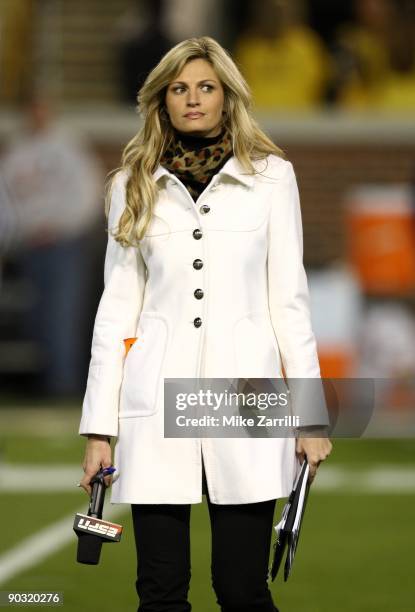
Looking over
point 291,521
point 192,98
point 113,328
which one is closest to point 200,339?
point 113,328

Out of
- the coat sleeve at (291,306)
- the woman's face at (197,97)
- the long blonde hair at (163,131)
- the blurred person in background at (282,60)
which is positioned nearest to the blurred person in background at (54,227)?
the blurred person in background at (282,60)

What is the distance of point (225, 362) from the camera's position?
16.1 feet

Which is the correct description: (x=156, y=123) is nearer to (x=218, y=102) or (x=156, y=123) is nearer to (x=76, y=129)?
(x=218, y=102)

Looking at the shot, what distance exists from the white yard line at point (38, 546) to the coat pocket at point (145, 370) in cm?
275

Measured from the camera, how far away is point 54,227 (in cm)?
1580

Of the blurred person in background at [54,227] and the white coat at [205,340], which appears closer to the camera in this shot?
the white coat at [205,340]

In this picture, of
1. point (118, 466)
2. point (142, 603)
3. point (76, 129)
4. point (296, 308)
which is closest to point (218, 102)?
point (296, 308)

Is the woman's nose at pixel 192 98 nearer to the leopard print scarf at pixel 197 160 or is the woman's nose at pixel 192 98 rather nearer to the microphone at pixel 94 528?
the leopard print scarf at pixel 197 160

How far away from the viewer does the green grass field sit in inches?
284

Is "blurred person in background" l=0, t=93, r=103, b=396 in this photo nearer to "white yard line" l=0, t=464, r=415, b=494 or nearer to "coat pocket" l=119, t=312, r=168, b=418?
"white yard line" l=0, t=464, r=415, b=494

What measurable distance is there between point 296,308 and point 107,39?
13739 mm

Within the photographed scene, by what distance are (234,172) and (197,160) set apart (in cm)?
14

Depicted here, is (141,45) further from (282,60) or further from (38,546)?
(38,546)

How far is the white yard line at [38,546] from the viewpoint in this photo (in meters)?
7.85
